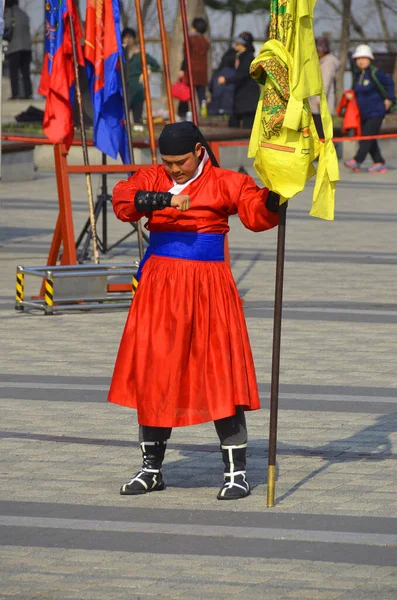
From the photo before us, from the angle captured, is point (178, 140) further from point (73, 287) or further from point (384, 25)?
point (384, 25)

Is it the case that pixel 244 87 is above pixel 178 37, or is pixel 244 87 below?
above

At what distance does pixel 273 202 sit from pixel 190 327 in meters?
0.62

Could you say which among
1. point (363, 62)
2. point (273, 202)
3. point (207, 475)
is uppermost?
point (273, 202)

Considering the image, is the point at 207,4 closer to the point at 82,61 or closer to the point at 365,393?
the point at 82,61

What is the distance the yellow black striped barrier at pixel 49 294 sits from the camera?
1043 cm

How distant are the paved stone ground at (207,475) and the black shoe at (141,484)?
2.7 inches

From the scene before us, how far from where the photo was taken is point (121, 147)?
11305mm

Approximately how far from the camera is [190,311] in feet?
18.7

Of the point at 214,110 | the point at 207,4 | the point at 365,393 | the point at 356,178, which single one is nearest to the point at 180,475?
the point at 365,393

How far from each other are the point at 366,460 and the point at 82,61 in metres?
5.60

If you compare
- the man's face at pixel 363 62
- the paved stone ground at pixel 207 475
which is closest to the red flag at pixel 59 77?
the paved stone ground at pixel 207 475

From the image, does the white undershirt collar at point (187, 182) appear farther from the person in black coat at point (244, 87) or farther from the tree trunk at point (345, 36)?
the tree trunk at point (345, 36)

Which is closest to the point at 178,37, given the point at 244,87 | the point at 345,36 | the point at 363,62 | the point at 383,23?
the point at 345,36

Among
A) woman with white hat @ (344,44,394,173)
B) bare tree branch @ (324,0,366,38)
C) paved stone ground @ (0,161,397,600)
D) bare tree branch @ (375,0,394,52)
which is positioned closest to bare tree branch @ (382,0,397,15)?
bare tree branch @ (375,0,394,52)
